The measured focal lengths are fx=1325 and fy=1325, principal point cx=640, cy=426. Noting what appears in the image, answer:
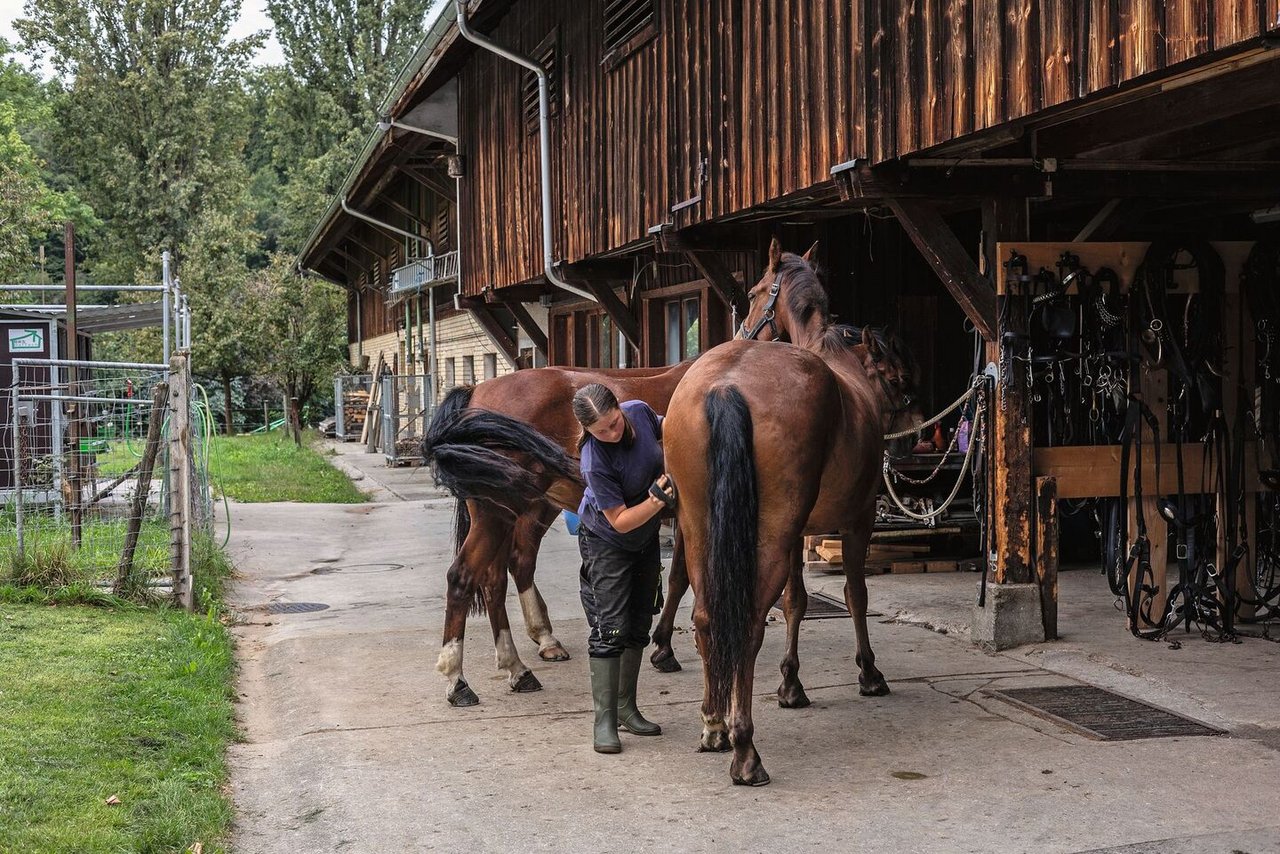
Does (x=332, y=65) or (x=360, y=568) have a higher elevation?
(x=332, y=65)

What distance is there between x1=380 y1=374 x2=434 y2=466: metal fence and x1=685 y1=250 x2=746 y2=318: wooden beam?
1463 cm

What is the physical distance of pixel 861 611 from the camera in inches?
278

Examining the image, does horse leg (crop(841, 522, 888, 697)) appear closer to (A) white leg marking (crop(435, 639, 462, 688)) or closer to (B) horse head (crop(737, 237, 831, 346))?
(B) horse head (crop(737, 237, 831, 346))

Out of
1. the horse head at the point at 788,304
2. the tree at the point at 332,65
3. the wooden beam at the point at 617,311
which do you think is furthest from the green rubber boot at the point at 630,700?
the tree at the point at 332,65

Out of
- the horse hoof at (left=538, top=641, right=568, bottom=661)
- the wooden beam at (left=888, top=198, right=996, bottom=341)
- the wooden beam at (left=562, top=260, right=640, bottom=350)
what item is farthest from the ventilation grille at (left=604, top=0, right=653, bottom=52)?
the horse hoof at (left=538, top=641, right=568, bottom=661)

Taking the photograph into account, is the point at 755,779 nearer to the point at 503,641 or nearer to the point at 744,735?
the point at 744,735

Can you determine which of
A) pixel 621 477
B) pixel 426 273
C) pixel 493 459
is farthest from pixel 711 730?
pixel 426 273

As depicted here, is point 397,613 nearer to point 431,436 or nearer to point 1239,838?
point 431,436

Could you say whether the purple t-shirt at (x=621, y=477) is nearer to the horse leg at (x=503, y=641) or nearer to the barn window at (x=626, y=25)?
the horse leg at (x=503, y=641)

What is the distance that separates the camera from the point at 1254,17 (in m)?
4.94

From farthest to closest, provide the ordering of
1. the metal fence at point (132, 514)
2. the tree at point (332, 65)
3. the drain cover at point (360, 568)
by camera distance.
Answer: the tree at point (332, 65) → the drain cover at point (360, 568) → the metal fence at point (132, 514)

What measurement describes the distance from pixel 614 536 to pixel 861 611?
1.67 metres

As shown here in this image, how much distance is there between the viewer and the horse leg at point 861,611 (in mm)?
6988

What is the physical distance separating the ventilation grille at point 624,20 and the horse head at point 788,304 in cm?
526
